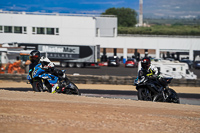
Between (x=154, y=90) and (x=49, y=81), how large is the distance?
3.99 m

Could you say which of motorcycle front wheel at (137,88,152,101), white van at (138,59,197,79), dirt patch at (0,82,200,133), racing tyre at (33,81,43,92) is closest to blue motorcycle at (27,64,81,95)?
racing tyre at (33,81,43,92)

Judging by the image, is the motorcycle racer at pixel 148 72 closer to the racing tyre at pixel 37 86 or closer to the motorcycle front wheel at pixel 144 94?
the motorcycle front wheel at pixel 144 94

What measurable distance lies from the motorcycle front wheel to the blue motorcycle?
2.43m

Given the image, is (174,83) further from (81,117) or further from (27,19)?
(27,19)

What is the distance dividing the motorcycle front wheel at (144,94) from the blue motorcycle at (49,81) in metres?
2.43

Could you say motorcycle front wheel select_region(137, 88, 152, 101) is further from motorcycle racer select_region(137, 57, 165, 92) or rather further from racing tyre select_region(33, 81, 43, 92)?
racing tyre select_region(33, 81, 43, 92)

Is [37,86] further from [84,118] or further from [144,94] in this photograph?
[84,118]

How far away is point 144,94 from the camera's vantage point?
14609 millimetres

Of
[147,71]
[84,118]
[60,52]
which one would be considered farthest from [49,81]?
[60,52]

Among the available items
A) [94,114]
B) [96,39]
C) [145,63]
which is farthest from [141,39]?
[94,114]

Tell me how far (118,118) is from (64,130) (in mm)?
1984

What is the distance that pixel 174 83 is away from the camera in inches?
1096

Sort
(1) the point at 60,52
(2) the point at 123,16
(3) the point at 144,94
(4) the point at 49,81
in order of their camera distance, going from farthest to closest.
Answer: (2) the point at 123,16 < (1) the point at 60,52 < (4) the point at 49,81 < (3) the point at 144,94

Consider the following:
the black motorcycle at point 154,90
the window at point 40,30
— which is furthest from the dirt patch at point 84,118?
the window at point 40,30
